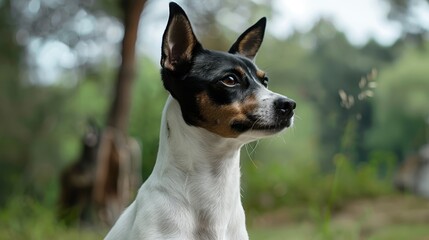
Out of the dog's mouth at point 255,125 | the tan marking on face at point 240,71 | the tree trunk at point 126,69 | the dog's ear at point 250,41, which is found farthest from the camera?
the tree trunk at point 126,69

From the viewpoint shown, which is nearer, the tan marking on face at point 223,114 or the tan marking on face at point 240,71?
the tan marking on face at point 223,114

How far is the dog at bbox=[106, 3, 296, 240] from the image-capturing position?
2.30m

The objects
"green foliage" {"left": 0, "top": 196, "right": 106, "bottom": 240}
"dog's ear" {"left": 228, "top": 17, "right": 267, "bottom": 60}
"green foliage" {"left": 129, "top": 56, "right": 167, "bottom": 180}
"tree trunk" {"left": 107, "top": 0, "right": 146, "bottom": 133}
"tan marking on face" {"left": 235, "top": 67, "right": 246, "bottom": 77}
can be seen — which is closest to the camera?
"tan marking on face" {"left": 235, "top": 67, "right": 246, "bottom": 77}

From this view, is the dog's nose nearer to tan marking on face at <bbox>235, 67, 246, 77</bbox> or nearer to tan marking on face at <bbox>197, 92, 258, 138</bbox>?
tan marking on face at <bbox>197, 92, 258, 138</bbox>

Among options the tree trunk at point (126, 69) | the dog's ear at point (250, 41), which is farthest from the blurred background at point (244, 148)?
the dog's ear at point (250, 41)

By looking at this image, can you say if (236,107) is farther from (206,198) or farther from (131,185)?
(131,185)

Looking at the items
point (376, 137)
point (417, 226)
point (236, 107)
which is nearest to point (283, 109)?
point (236, 107)

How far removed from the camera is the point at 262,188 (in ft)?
31.4

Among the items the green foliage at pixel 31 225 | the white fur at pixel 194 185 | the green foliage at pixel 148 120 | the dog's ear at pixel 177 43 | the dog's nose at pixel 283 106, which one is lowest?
the green foliage at pixel 31 225

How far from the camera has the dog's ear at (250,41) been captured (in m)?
2.78

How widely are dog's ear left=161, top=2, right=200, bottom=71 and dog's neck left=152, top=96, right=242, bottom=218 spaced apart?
0.17 meters

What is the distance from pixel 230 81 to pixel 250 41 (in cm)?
45

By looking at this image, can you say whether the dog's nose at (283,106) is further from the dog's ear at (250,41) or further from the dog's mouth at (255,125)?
the dog's ear at (250,41)

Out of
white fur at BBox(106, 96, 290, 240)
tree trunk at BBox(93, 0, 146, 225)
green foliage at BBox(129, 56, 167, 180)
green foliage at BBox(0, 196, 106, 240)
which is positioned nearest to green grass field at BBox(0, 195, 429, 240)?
green foliage at BBox(0, 196, 106, 240)
